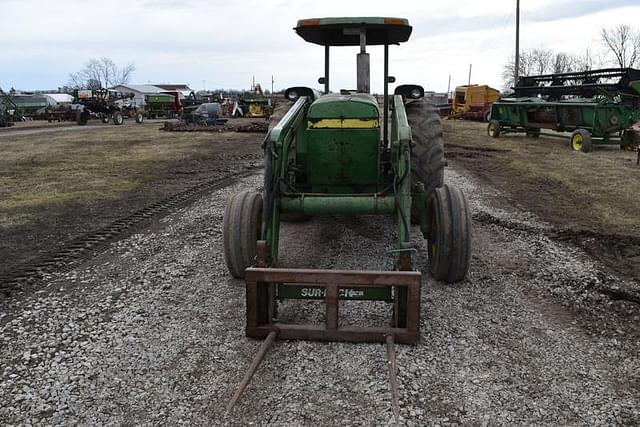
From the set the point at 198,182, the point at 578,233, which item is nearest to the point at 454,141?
the point at 198,182

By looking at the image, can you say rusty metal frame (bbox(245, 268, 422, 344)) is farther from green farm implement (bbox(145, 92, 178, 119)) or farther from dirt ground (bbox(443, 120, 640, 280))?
green farm implement (bbox(145, 92, 178, 119))

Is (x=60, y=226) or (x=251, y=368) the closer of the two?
(x=251, y=368)

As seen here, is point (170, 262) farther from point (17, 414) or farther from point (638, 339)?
point (638, 339)

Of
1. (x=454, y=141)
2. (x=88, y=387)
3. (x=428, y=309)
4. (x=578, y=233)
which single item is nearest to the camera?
(x=88, y=387)

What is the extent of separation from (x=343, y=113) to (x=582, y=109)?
1382 cm

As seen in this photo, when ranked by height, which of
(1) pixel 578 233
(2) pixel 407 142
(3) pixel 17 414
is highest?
(2) pixel 407 142

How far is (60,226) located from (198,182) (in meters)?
4.04

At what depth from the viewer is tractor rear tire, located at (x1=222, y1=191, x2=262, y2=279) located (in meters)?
5.21

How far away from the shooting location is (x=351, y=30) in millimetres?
6680

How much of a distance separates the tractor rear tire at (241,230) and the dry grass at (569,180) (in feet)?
15.5

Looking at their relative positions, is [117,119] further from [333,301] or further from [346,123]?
[333,301]

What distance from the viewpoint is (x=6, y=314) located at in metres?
4.93

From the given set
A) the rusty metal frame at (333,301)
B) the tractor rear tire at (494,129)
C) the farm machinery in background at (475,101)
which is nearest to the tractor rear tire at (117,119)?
the farm machinery in background at (475,101)

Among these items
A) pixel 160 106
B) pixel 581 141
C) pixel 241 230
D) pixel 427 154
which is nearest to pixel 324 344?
pixel 241 230
